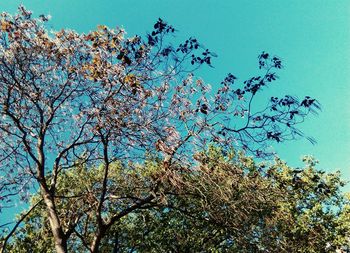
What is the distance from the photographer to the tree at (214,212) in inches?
377

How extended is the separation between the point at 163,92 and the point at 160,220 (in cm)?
1239

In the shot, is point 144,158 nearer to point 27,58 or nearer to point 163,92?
point 163,92

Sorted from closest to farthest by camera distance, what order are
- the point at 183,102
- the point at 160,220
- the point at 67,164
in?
1. the point at 183,102
2. the point at 67,164
3. the point at 160,220

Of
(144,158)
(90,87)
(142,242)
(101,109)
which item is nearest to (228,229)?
(144,158)

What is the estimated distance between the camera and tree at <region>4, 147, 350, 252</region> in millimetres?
9578

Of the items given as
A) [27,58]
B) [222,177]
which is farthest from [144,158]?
[27,58]

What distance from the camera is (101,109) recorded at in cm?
976

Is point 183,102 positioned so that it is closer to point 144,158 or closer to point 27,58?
point 144,158

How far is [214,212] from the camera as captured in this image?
10.2 m

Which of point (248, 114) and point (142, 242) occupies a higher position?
point (142, 242)

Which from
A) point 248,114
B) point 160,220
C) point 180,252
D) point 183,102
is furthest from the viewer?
point 180,252

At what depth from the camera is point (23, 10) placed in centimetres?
1102

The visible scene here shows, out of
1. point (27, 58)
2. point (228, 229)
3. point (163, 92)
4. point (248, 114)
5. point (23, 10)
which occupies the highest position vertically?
point (23, 10)

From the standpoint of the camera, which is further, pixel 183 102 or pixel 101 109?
pixel 183 102
